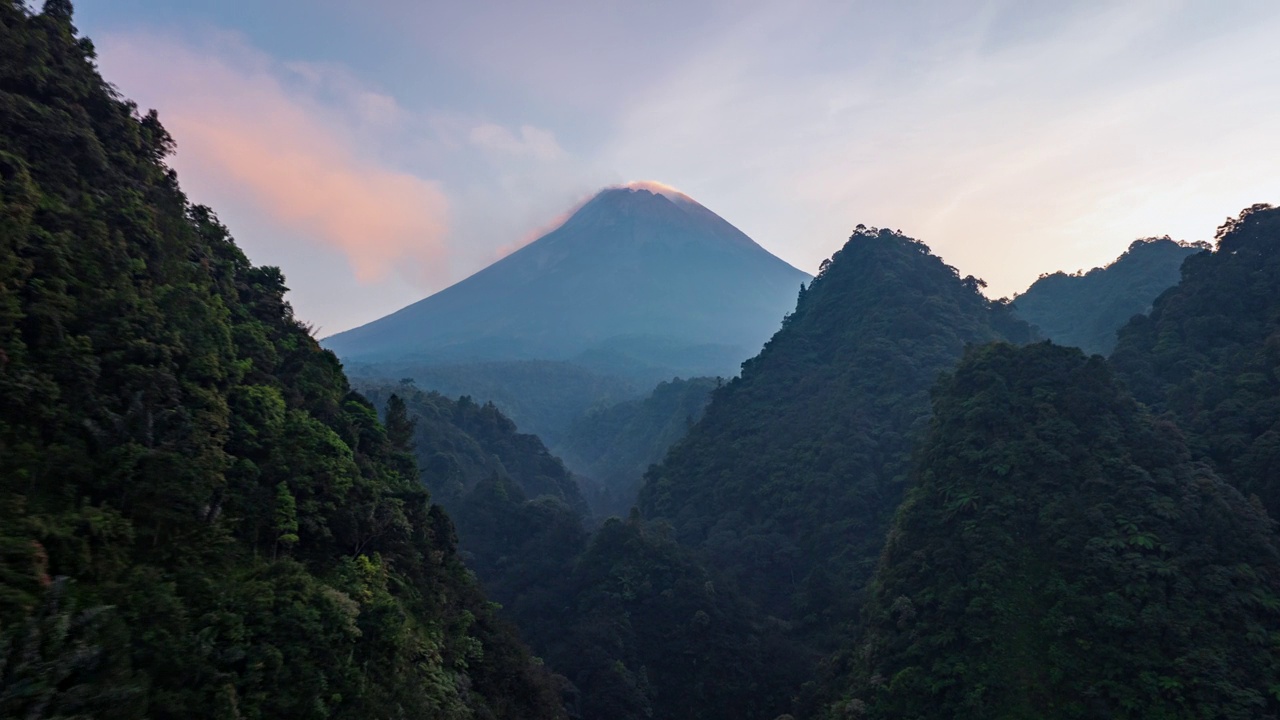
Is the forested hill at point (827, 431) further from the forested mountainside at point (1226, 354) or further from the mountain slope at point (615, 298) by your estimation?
the mountain slope at point (615, 298)

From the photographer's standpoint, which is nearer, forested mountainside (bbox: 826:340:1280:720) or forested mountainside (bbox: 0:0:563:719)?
forested mountainside (bbox: 0:0:563:719)

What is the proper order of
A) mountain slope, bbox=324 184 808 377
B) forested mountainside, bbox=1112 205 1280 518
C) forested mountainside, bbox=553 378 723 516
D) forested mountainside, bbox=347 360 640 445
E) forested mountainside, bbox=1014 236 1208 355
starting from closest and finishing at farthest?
forested mountainside, bbox=1112 205 1280 518
forested mountainside, bbox=1014 236 1208 355
forested mountainside, bbox=553 378 723 516
forested mountainside, bbox=347 360 640 445
mountain slope, bbox=324 184 808 377

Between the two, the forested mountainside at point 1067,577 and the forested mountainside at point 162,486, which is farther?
the forested mountainside at point 1067,577

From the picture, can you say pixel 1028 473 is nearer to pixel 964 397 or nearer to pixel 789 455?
pixel 964 397

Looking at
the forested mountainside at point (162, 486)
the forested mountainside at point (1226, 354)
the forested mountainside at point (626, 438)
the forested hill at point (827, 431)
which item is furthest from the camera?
the forested mountainside at point (626, 438)

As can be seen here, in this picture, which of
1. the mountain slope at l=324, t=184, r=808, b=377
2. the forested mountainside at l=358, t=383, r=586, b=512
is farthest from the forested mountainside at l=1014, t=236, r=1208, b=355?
the mountain slope at l=324, t=184, r=808, b=377

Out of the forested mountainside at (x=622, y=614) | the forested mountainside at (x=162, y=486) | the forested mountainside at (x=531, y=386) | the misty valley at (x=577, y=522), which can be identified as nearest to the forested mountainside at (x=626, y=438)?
the forested mountainside at (x=531, y=386)

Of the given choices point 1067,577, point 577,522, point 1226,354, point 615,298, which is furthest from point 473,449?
point 615,298

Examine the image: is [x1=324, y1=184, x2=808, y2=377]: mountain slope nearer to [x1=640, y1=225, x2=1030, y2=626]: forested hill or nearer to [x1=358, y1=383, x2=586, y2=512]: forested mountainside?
[x1=358, y1=383, x2=586, y2=512]: forested mountainside
